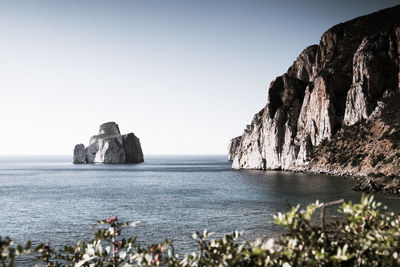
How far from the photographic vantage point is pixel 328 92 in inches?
4461

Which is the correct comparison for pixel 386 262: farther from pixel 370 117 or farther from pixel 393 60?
pixel 393 60

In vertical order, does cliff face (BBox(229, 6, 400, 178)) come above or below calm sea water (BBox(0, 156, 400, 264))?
above

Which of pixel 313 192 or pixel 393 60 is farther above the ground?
pixel 393 60

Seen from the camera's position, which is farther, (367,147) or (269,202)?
(367,147)

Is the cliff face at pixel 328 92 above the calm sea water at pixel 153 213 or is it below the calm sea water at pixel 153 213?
above

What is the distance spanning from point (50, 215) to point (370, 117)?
93.3 metres

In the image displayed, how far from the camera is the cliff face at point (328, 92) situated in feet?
345

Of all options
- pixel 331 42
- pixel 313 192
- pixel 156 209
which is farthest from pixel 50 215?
pixel 331 42

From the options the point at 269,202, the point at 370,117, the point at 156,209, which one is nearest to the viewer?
→ the point at 156,209

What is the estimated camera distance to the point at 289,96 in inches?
5212

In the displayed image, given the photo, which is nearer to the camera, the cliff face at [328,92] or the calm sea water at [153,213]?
the calm sea water at [153,213]

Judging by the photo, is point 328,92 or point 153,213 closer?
point 153,213

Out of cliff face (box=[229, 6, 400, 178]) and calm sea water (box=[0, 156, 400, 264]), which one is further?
cliff face (box=[229, 6, 400, 178])

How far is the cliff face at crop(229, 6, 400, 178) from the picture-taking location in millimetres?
105125
